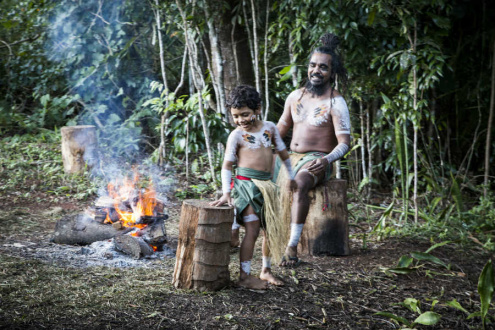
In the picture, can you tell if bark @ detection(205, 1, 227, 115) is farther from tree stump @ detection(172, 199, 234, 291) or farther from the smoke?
tree stump @ detection(172, 199, 234, 291)

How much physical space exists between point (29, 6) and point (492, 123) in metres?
6.78

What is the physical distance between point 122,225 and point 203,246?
1.51 meters

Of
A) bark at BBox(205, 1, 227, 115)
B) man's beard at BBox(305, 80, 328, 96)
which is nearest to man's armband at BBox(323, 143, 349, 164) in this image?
man's beard at BBox(305, 80, 328, 96)

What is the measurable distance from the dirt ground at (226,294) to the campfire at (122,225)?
0.17 metres

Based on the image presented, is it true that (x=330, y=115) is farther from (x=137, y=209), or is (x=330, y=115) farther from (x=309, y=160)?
(x=137, y=209)

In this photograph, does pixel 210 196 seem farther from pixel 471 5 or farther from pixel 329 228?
pixel 471 5

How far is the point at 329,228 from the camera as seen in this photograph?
13.3 ft

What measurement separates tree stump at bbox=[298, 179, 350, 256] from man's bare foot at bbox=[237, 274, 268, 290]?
3.61ft

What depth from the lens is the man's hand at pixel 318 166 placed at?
368cm

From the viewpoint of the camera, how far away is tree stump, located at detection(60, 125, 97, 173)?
20.7 feet

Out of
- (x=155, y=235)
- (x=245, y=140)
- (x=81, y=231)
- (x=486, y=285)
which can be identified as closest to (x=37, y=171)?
(x=81, y=231)

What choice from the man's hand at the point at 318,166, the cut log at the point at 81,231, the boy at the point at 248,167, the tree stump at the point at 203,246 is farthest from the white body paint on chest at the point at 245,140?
the cut log at the point at 81,231

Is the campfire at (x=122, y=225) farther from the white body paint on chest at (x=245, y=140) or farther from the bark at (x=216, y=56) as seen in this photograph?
the bark at (x=216, y=56)

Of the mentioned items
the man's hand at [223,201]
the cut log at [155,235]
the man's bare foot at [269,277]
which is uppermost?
the man's hand at [223,201]
